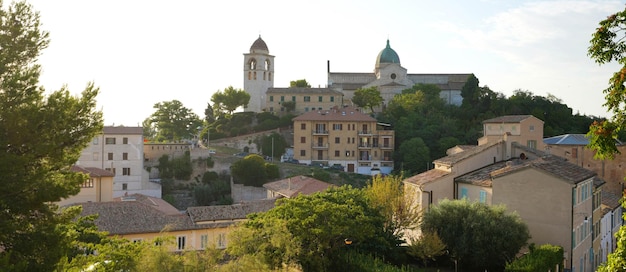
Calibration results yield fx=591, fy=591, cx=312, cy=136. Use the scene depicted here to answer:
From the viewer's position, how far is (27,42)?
13992 mm

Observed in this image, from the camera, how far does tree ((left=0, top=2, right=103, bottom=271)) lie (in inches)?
510

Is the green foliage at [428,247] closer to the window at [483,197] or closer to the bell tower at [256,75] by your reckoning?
the window at [483,197]

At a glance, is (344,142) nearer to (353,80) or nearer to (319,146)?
(319,146)

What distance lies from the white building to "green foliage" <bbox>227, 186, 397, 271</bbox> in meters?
32.4

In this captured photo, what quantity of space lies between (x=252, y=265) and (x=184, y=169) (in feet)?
146

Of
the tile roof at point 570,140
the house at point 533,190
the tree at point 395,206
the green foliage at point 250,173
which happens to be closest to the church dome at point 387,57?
the green foliage at point 250,173

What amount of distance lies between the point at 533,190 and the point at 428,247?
212 inches

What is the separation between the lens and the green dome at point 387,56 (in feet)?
294

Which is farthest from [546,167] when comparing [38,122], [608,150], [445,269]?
[38,122]

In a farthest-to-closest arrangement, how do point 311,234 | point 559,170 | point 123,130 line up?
point 123,130, point 559,170, point 311,234

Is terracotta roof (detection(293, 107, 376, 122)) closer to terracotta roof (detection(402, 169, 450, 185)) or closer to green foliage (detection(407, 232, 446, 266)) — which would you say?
terracotta roof (detection(402, 169, 450, 185))

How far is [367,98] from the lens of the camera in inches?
3095

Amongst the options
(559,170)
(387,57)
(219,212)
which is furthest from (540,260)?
(387,57)

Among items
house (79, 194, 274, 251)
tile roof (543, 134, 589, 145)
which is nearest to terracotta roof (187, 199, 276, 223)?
house (79, 194, 274, 251)
